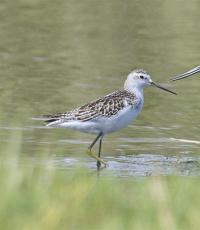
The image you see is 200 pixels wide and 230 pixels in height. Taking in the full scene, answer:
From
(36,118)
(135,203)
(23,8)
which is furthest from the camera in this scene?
(23,8)

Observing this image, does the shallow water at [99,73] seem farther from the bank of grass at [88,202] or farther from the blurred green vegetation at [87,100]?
the bank of grass at [88,202]

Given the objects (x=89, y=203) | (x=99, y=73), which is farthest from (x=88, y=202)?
(x=99, y=73)

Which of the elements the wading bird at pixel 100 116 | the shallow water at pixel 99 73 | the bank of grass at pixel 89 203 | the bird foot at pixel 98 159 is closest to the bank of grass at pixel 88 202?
the bank of grass at pixel 89 203

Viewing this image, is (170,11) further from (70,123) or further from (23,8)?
(70,123)

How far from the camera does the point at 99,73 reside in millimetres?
16453

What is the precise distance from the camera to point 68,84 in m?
15.6

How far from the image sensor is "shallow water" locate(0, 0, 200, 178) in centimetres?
1173

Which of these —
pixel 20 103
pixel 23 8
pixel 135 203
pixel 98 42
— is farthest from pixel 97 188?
pixel 23 8

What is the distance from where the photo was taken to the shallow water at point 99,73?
38.5 feet

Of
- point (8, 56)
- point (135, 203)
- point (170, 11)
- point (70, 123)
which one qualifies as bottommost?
point (135, 203)

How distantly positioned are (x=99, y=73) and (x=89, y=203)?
33.5 ft

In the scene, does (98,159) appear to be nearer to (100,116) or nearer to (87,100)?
(100,116)

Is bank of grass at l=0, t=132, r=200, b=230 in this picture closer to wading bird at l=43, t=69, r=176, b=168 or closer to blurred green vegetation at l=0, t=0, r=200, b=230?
blurred green vegetation at l=0, t=0, r=200, b=230

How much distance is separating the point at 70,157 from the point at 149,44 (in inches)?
Answer: 300
